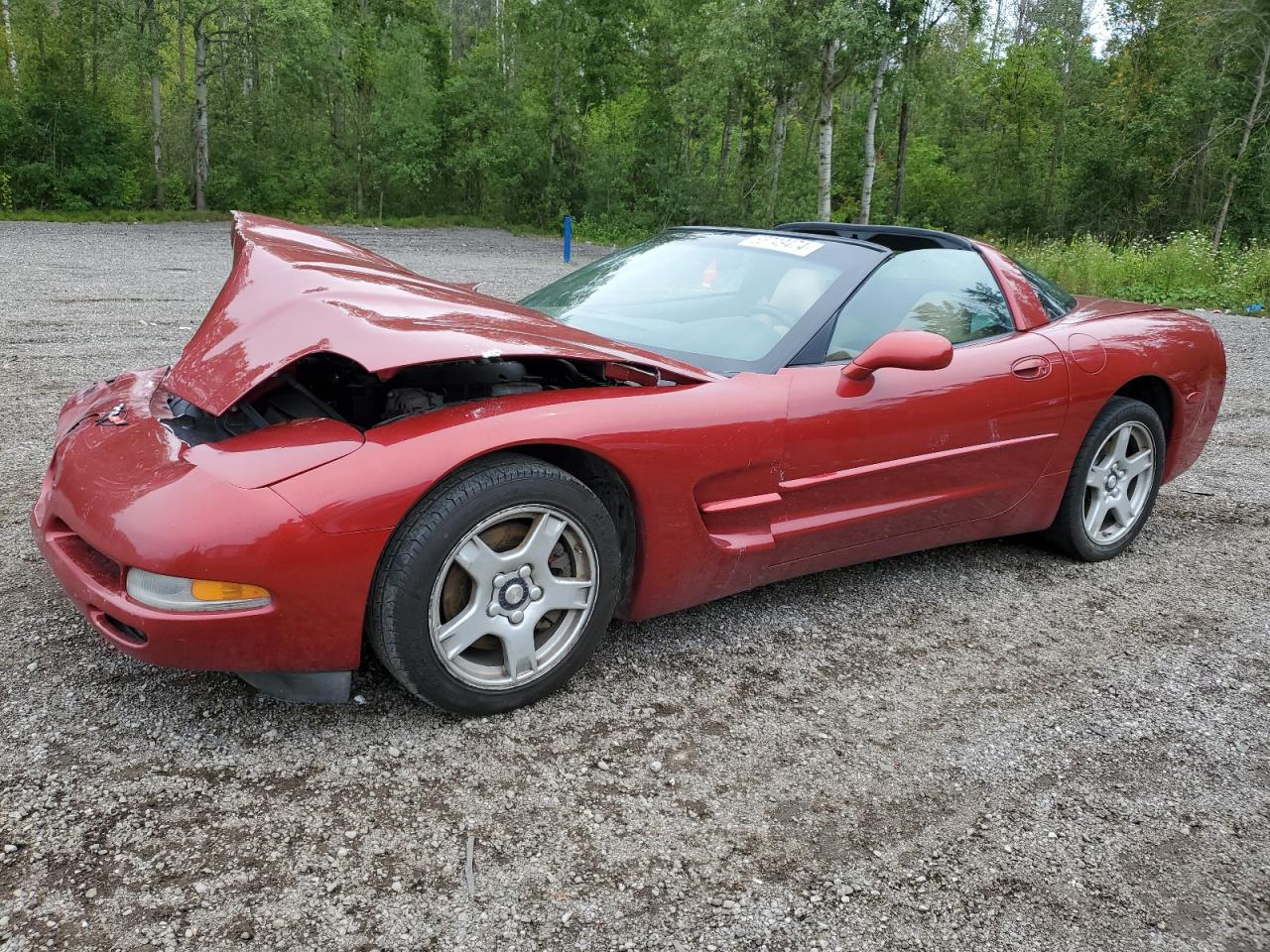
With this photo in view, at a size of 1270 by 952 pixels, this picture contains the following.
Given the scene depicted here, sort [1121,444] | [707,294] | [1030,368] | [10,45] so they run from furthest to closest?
[10,45] → [1121,444] → [1030,368] → [707,294]

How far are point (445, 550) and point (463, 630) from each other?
24 cm

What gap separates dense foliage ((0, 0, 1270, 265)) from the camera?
878 inches

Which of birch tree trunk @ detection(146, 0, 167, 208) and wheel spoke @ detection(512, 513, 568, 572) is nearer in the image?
wheel spoke @ detection(512, 513, 568, 572)

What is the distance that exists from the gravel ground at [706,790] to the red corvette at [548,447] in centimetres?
23

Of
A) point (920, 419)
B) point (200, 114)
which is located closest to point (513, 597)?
point (920, 419)

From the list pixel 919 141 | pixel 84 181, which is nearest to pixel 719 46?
pixel 84 181

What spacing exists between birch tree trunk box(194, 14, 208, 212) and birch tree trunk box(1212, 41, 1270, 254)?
25.8m

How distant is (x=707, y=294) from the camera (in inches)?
131

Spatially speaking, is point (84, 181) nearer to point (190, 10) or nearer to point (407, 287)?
point (190, 10)

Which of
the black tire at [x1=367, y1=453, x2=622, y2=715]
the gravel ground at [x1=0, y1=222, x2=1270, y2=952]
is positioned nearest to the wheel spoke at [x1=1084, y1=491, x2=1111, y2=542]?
the gravel ground at [x1=0, y1=222, x2=1270, y2=952]

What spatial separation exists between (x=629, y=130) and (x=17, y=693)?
28223mm

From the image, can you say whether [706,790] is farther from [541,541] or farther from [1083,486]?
[1083,486]

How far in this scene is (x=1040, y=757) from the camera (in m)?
2.50

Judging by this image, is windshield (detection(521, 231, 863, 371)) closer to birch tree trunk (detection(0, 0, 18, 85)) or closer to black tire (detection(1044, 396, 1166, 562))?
black tire (detection(1044, 396, 1166, 562))
